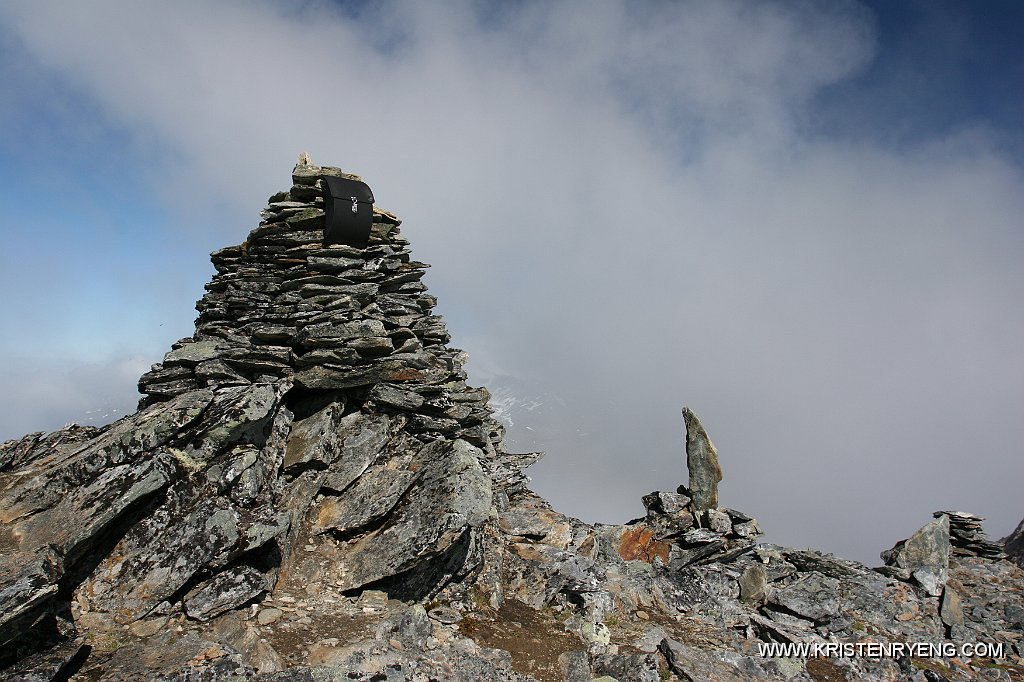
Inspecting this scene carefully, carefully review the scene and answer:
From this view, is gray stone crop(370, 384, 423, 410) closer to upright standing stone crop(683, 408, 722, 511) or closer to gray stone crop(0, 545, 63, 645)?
gray stone crop(0, 545, 63, 645)

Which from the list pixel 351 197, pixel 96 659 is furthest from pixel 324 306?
pixel 96 659

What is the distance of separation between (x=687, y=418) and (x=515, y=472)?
34.3ft

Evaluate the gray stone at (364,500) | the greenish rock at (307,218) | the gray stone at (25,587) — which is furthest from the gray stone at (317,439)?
the greenish rock at (307,218)

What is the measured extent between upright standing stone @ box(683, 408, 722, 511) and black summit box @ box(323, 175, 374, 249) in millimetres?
18715

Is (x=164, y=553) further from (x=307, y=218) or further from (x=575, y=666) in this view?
(x=307, y=218)

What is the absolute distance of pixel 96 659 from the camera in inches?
424

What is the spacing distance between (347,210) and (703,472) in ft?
67.9

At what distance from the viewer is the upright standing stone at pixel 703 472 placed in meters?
26.8

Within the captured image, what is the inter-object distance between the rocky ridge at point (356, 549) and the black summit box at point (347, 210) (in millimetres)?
586

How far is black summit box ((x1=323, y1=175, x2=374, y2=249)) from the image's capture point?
2033cm

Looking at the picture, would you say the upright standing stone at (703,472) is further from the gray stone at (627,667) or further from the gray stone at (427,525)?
the gray stone at (427,525)

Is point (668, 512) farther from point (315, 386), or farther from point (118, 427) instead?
point (118, 427)

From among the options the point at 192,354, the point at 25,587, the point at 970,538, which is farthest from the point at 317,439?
the point at 970,538

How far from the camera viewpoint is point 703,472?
27.2 meters
